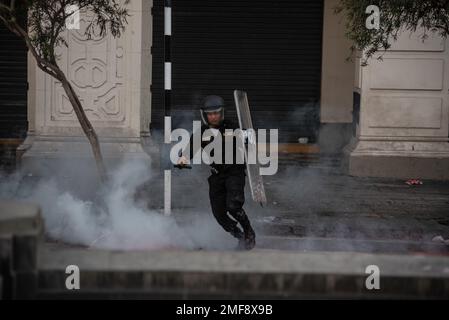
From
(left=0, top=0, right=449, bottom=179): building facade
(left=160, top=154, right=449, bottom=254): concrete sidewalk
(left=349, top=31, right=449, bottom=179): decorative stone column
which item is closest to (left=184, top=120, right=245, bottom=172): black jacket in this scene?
(left=160, top=154, right=449, bottom=254): concrete sidewalk

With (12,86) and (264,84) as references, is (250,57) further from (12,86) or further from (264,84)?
(12,86)

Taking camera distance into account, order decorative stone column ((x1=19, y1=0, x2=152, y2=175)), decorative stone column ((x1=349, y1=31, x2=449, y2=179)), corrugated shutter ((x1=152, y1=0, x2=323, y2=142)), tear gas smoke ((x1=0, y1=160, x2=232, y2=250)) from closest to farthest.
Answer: tear gas smoke ((x1=0, y1=160, x2=232, y2=250)) < decorative stone column ((x1=19, y1=0, x2=152, y2=175)) < decorative stone column ((x1=349, y1=31, x2=449, y2=179)) < corrugated shutter ((x1=152, y1=0, x2=323, y2=142))

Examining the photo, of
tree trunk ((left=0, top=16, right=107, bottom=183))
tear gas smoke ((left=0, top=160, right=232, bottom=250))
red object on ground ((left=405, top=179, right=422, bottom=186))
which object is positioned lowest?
tear gas smoke ((left=0, top=160, right=232, bottom=250))

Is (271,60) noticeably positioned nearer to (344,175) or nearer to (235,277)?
(344,175)

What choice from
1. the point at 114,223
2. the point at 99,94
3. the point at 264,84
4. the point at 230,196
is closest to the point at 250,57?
the point at 264,84

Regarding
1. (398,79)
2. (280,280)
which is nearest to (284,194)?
(398,79)

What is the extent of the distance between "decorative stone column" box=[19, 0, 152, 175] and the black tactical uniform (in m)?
5.14

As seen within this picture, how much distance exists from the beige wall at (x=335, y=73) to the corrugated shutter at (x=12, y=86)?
217 inches

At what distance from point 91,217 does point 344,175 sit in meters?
5.61

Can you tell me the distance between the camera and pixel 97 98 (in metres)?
14.3

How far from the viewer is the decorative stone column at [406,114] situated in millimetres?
14422

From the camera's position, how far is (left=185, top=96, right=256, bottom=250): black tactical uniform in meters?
9.05

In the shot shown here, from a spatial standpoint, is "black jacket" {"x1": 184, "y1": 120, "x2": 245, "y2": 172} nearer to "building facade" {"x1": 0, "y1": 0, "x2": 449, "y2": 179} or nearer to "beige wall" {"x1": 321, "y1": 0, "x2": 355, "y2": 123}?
"building facade" {"x1": 0, "y1": 0, "x2": 449, "y2": 179}

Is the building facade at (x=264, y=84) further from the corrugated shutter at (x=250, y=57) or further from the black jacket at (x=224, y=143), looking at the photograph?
the black jacket at (x=224, y=143)
